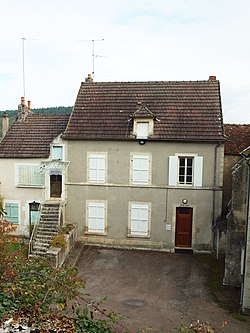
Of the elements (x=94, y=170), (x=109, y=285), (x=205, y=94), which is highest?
(x=205, y=94)

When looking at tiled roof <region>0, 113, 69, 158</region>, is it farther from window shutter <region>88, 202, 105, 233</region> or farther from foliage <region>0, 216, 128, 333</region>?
foliage <region>0, 216, 128, 333</region>

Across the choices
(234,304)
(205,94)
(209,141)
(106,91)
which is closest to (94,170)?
(106,91)

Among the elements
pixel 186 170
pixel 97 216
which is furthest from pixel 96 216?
pixel 186 170

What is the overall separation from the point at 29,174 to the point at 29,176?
0.11 metres

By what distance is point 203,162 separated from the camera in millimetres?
17156

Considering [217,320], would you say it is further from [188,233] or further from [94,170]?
[94,170]

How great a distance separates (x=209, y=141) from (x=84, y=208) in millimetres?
7315

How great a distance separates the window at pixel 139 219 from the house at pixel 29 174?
3770mm

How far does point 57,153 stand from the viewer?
18406 mm

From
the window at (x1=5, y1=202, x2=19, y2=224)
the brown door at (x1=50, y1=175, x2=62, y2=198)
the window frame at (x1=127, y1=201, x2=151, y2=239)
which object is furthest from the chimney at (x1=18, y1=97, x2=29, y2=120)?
the window frame at (x1=127, y1=201, x2=151, y2=239)

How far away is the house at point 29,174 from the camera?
18359mm

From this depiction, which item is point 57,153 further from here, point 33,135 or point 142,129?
point 142,129

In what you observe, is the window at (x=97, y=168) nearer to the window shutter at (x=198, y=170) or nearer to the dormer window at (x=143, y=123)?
the dormer window at (x=143, y=123)

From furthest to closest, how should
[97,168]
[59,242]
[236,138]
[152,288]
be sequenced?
[236,138] < [97,168] < [59,242] < [152,288]
